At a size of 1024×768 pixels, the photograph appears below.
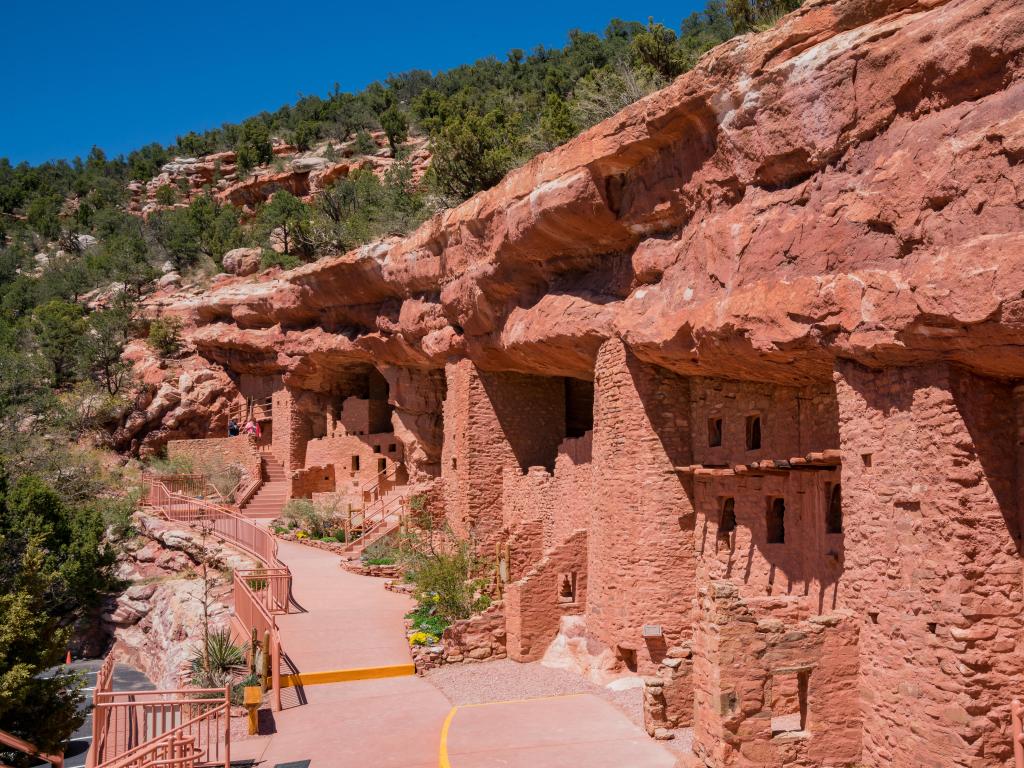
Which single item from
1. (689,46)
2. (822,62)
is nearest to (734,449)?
(822,62)

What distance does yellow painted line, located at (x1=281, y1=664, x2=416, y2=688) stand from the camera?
16055 mm

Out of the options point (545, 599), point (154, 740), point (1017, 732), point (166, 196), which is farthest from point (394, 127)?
point (1017, 732)

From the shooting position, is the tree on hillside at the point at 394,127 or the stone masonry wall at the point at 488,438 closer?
the stone masonry wall at the point at 488,438

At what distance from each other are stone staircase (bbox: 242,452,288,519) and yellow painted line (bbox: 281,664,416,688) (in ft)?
53.1

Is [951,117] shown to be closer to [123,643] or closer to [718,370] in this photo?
[718,370]

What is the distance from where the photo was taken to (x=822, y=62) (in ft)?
35.6

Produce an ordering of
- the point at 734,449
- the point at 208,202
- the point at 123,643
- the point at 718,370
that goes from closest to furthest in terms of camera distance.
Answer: the point at 718,370, the point at 734,449, the point at 123,643, the point at 208,202

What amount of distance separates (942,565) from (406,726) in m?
7.92

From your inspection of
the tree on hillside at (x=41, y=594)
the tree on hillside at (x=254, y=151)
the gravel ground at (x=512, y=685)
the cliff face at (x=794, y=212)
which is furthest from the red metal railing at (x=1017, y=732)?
the tree on hillside at (x=254, y=151)

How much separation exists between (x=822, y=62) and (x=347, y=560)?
1829cm

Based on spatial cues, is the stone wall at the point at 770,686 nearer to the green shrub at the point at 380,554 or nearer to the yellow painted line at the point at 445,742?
the yellow painted line at the point at 445,742

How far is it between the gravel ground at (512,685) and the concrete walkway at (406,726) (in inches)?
11.5

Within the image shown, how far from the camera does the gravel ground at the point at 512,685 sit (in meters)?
15.1

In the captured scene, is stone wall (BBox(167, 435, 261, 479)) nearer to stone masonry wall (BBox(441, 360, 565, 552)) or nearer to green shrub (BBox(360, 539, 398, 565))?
green shrub (BBox(360, 539, 398, 565))
